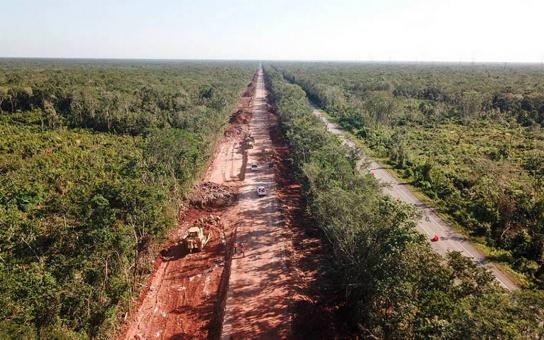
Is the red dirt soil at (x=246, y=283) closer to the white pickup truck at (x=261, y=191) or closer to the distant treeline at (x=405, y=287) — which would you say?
the white pickup truck at (x=261, y=191)

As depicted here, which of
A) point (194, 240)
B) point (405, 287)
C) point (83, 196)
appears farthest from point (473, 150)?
point (83, 196)

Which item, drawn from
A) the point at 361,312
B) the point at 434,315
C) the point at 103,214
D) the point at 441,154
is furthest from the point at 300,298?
the point at 441,154

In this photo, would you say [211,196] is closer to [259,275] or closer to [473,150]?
[259,275]

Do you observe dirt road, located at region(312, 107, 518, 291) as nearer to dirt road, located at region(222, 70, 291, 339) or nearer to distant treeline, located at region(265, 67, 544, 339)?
distant treeline, located at region(265, 67, 544, 339)

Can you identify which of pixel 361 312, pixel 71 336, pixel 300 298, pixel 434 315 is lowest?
pixel 300 298

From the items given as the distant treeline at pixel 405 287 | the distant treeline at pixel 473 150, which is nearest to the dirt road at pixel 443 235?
the distant treeline at pixel 473 150

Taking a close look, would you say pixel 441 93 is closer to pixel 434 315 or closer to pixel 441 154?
pixel 441 154

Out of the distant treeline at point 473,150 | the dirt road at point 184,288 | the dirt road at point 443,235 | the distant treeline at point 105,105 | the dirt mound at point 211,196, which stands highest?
the distant treeline at point 105,105
